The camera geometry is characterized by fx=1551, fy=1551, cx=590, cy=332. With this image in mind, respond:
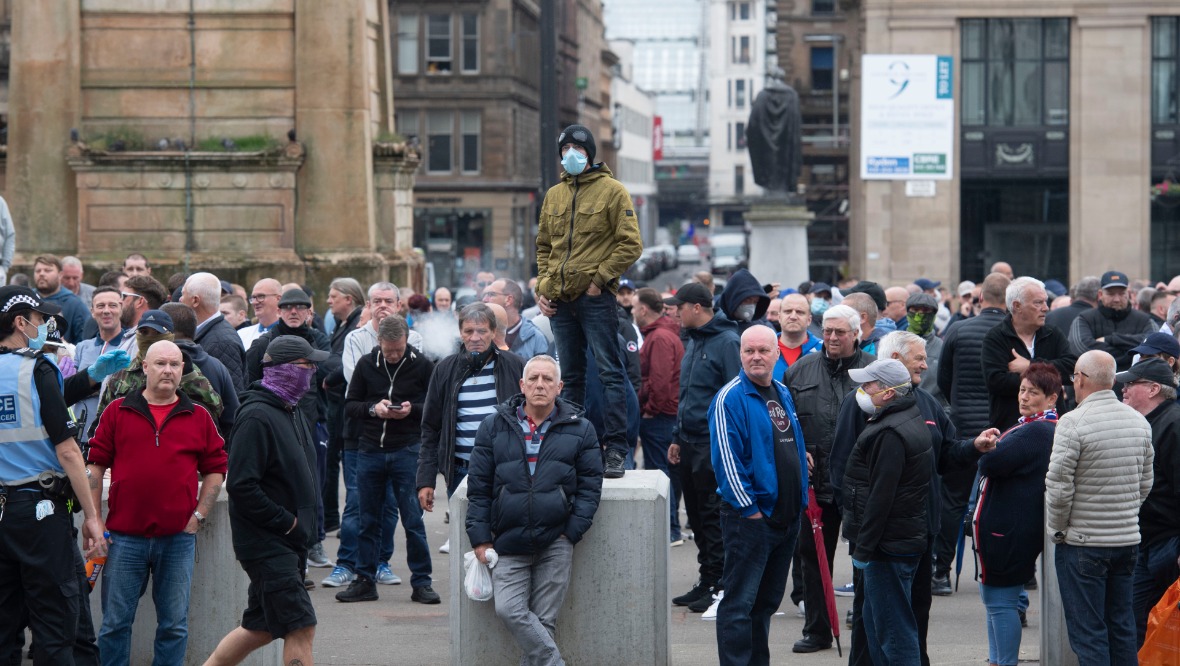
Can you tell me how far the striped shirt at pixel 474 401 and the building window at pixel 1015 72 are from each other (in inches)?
1379

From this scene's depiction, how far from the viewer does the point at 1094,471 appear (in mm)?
7918

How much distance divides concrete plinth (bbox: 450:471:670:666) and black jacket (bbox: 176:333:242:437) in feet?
4.96

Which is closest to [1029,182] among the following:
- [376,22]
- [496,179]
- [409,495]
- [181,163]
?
[496,179]

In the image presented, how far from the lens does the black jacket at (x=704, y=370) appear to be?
34.0 feet

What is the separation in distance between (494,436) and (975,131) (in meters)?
36.8

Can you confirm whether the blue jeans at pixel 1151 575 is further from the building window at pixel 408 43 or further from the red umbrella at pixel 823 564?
the building window at pixel 408 43

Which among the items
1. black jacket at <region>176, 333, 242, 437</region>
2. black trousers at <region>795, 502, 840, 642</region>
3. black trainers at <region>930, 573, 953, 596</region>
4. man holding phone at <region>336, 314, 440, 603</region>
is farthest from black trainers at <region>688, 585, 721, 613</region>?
black jacket at <region>176, 333, 242, 437</region>

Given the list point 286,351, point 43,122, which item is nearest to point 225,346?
point 286,351

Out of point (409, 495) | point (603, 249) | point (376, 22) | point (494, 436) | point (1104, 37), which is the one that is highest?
point (1104, 37)

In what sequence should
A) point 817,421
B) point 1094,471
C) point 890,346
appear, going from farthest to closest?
1. point 817,421
2. point 890,346
3. point 1094,471

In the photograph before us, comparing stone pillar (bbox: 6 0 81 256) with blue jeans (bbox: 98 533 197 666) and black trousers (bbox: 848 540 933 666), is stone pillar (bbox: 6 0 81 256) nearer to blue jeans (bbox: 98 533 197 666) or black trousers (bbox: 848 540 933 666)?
blue jeans (bbox: 98 533 197 666)

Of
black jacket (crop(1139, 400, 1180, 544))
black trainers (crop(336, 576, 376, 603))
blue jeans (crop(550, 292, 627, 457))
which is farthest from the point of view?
black trainers (crop(336, 576, 376, 603))

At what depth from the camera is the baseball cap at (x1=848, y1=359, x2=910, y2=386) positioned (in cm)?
797

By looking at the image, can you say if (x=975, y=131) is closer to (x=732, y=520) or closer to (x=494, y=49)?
(x=494, y=49)
